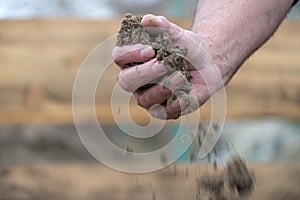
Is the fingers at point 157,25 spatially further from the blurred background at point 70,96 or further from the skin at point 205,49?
the blurred background at point 70,96

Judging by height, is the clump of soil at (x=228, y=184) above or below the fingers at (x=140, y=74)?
below

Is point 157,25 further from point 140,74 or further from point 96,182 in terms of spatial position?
point 96,182

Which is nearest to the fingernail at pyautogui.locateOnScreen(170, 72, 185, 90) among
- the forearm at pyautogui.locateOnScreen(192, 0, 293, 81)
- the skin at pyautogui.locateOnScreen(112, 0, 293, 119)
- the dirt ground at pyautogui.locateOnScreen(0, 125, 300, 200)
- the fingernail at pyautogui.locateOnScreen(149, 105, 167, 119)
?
the skin at pyautogui.locateOnScreen(112, 0, 293, 119)

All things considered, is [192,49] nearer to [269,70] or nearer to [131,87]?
[131,87]

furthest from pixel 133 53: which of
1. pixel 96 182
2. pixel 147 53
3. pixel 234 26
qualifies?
pixel 96 182

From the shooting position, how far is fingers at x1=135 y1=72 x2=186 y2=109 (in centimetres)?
150

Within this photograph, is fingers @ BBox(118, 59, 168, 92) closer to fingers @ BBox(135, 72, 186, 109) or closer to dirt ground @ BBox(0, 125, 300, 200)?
fingers @ BBox(135, 72, 186, 109)

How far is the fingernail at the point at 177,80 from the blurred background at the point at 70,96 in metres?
1.50

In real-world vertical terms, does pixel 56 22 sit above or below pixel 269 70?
above

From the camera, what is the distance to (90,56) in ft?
10.0

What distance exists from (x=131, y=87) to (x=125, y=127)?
1067 millimetres

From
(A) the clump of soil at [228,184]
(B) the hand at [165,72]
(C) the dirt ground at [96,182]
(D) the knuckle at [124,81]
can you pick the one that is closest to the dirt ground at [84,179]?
(C) the dirt ground at [96,182]

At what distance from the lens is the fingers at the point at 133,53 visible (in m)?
1.47

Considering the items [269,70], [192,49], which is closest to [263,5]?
[192,49]
